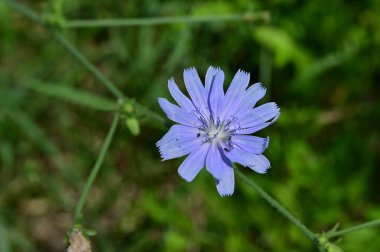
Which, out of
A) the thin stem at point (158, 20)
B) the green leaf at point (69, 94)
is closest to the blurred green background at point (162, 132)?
the green leaf at point (69, 94)

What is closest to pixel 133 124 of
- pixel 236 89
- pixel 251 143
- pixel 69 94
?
pixel 236 89

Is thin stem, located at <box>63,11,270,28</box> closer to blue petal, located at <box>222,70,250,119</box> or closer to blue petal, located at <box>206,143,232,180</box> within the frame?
blue petal, located at <box>222,70,250,119</box>

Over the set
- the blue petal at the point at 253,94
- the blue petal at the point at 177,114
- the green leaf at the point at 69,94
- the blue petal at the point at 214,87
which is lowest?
the blue petal at the point at 253,94

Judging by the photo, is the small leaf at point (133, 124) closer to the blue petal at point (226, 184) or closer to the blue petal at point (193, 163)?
the blue petal at point (193, 163)

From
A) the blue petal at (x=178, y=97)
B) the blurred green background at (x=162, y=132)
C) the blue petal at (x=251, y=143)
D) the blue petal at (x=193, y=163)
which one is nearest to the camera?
the blue petal at (x=193, y=163)

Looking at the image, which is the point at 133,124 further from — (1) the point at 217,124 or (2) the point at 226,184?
(2) the point at 226,184

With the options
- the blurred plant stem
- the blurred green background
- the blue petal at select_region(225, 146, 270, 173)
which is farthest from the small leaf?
the blurred green background

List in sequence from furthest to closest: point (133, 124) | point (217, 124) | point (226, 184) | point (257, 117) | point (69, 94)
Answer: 1. point (69, 94)
2. point (133, 124)
3. point (217, 124)
4. point (257, 117)
5. point (226, 184)
